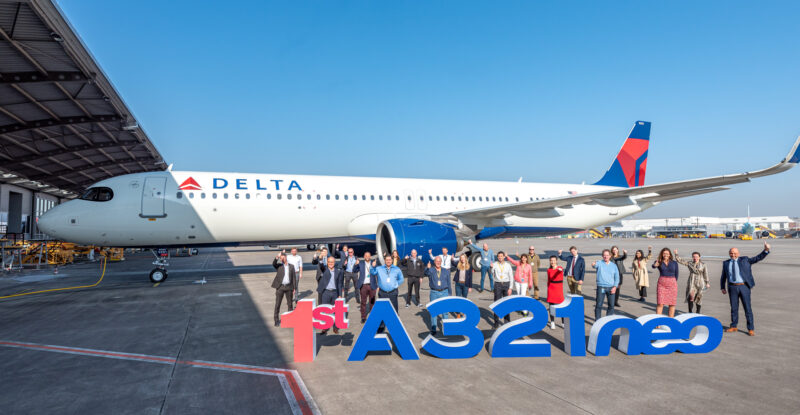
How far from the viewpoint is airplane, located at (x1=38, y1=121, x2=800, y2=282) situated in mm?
13664

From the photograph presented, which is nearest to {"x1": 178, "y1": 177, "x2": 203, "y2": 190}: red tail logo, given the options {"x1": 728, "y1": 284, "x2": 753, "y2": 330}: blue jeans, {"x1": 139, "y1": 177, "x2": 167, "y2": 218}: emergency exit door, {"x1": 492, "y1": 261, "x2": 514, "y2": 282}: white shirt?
{"x1": 139, "y1": 177, "x2": 167, "y2": 218}: emergency exit door

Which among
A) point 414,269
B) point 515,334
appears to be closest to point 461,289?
point 414,269

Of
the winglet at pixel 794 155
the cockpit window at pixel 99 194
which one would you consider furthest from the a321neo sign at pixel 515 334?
the cockpit window at pixel 99 194

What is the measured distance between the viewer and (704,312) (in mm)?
9875

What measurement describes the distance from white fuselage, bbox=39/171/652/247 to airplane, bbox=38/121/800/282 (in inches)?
1.3

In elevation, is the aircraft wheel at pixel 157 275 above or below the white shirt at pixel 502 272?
below

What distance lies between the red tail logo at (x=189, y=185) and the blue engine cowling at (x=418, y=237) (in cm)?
701

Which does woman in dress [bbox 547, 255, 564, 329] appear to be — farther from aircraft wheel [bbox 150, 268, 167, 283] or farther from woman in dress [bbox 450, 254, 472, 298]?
aircraft wheel [bbox 150, 268, 167, 283]

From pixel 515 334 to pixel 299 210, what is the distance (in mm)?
11305

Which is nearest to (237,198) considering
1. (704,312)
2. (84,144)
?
(704,312)

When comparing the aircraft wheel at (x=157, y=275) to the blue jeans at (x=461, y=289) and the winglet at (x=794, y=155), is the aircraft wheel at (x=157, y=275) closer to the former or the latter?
the blue jeans at (x=461, y=289)

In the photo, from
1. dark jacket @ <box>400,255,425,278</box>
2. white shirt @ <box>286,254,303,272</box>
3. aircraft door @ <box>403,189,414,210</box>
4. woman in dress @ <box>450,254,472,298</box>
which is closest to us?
A: white shirt @ <box>286,254,303,272</box>

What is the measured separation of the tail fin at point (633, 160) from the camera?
23031 millimetres

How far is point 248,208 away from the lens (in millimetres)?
15336
